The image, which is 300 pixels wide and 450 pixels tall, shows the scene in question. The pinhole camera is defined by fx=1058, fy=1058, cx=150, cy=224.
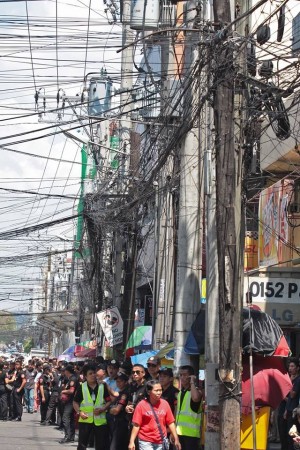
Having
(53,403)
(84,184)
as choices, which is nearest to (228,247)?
(53,403)

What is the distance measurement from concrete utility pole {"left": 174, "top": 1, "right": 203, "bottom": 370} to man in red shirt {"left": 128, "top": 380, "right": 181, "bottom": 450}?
346 centimetres

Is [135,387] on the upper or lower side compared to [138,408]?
upper

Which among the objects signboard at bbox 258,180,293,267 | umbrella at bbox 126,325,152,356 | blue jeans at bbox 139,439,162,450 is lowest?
blue jeans at bbox 139,439,162,450

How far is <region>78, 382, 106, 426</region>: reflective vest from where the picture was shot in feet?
54.0

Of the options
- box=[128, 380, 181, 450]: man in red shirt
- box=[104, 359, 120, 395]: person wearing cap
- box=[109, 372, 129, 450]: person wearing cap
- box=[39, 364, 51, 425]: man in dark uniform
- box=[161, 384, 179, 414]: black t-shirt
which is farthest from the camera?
box=[39, 364, 51, 425]: man in dark uniform

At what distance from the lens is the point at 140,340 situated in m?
28.8

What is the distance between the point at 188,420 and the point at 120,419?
5.85ft

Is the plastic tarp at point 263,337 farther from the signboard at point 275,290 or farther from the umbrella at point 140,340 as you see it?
the umbrella at point 140,340

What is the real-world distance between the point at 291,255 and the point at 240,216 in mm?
11193

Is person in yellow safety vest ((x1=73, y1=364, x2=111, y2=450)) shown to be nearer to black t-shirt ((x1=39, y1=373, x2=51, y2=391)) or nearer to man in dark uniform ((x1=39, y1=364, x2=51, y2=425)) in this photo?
man in dark uniform ((x1=39, y1=364, x2=51, y2=425))

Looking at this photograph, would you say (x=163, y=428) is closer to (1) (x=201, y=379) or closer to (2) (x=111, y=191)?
(1) (x=201, y=379)

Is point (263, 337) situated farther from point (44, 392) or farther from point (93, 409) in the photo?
point (44, 392)

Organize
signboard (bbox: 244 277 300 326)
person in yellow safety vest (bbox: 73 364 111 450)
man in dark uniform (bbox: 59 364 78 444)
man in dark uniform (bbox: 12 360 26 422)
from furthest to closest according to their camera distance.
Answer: man in dark uniform (bbox: 12 360 26 422) → man in dark uniform (bbox: 59 364 78 444) → signboard (bbox: 244 277 300 326) → person in yellow safety vest (bbox: 73 364 111 450)

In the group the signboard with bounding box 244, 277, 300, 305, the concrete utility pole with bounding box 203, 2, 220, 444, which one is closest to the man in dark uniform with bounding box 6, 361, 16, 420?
the signboard with bounding box 244, 277, 300, 305
